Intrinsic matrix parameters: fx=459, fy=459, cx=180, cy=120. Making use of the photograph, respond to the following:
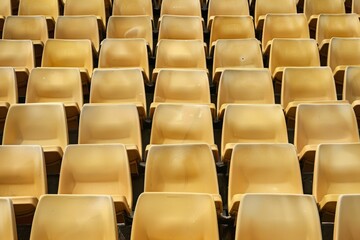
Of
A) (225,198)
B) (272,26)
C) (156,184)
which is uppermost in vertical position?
(272,26)

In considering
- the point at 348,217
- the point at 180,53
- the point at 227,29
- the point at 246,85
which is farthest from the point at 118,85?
the point at 348,217

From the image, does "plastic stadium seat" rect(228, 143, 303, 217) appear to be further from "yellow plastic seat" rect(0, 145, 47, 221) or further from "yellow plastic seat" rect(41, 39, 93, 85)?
"yellow plastic seat" rect(41, 39, 93, 85)

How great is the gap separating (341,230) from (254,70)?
67cm

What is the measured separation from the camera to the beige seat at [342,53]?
64.6 inches

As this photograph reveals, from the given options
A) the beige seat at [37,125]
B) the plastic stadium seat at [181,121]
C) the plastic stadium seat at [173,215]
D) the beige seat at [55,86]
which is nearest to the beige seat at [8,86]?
the beige seat at [55,86]

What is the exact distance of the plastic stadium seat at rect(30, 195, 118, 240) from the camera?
972 mm

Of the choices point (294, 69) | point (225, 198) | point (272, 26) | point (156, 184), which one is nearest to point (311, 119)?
point (294, 69)

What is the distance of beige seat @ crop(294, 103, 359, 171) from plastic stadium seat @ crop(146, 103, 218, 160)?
0.27 meters

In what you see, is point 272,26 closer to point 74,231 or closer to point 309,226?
point 309,226

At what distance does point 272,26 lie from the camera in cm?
181

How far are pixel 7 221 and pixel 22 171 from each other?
A: 231 millimetres

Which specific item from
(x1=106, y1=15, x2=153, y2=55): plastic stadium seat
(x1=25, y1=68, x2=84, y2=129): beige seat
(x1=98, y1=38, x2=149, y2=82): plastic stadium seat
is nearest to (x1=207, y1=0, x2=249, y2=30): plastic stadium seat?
(x1=106, y1=15, x2=153, y2=55): plastic stadium seat

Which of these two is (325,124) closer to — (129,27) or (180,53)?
(180,53)

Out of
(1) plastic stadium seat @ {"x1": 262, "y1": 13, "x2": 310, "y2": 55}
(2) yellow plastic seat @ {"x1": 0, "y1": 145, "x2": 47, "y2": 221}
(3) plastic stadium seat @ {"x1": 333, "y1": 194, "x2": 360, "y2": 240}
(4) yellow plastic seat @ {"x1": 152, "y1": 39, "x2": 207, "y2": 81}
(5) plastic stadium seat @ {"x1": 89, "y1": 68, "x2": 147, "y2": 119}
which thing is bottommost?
(3) plastic stadium seat @ {"x1": 333, "y1": 194, "x2": 360, "y2": 240}
